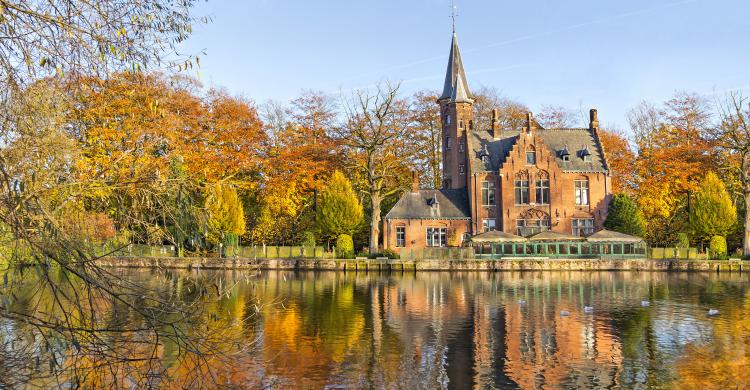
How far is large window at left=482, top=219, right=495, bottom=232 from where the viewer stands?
142 feet

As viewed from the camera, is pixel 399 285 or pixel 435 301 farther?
pixel 399 285

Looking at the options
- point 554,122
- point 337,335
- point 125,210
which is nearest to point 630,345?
point 337,335

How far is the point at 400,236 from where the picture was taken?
43094 mm

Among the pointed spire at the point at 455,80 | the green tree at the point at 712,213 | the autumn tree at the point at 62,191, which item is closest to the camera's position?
the autumn tree at the point at 62,191

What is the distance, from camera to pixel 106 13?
5867 millimetres

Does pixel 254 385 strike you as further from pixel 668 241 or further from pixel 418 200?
pixel 668 241

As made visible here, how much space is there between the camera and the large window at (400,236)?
43000 mm

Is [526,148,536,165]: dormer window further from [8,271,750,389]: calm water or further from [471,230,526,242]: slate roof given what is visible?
[8,271,750,389]: calm water

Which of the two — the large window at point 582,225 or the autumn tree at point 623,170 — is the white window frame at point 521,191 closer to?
the large window at point 582,225

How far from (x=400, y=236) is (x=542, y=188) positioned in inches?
384

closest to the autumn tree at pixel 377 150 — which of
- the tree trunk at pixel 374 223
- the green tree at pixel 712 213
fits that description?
the tree trunk at pixel 374 223

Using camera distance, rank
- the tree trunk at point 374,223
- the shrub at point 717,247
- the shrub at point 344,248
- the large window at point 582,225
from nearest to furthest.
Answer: the shrub at point 717,247, the shrub at point 344,248, the tree trunk at point 374,223, the large window at point 582,225

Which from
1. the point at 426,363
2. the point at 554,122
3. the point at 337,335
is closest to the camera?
the point at 426,363

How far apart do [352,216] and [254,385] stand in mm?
30386
